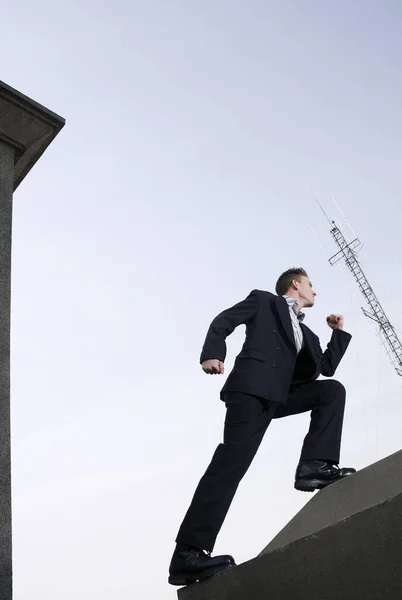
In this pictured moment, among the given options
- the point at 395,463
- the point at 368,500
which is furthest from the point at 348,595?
the point at 395,463

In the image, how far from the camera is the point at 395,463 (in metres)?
2.96

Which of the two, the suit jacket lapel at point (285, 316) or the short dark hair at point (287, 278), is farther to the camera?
the short dark hair at point (287, 278)

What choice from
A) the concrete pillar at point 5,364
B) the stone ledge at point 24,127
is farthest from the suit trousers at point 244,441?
the stone ledge at point 24,127

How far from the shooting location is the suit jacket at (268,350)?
3.11m

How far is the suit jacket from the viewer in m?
3.11

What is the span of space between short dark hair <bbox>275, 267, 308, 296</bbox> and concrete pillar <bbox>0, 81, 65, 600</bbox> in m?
Answer: 1.77

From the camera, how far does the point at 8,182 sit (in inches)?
137

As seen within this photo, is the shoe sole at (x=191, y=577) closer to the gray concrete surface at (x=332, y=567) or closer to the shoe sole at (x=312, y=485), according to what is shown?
the gray concrete surface at (x=332, y=567)

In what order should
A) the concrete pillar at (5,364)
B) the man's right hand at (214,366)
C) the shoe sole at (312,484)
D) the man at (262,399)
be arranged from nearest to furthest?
the concrete pillar at (5,364)
the man at (262,399)
the man's right hand at (214,366)
the shoe sole at (312,484)

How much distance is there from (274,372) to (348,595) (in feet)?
4.41

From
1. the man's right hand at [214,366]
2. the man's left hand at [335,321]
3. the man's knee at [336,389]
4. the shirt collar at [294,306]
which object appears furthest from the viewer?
the man's left hand at [335,321]

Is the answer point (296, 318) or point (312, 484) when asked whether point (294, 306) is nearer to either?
point (296, 318)

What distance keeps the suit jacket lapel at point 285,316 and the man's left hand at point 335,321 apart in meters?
0.41

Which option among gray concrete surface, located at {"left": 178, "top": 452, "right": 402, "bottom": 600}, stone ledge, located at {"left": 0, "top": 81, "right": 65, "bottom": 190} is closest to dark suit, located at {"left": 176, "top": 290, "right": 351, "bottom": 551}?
gray concrete surface, located at {"left": 178, "top": 452, "right": 402, "bottom": 600}
